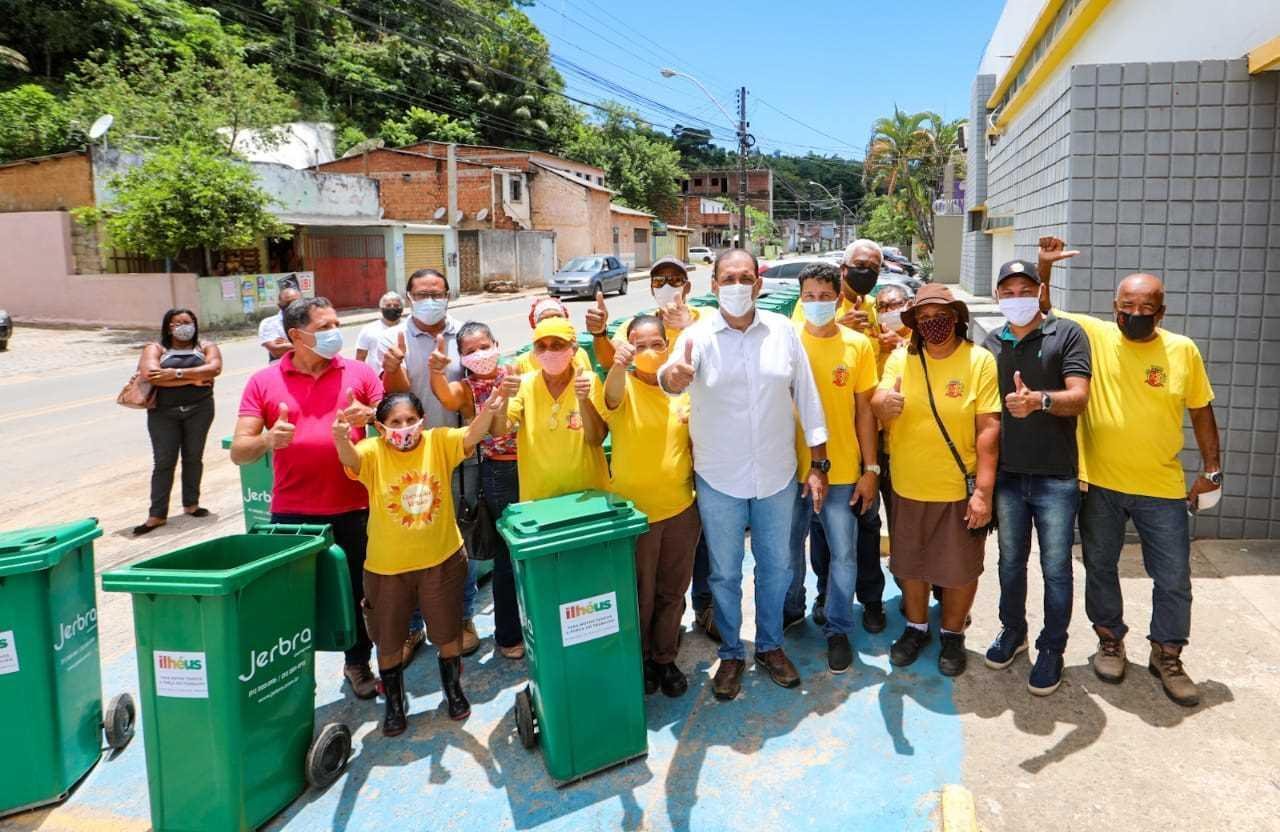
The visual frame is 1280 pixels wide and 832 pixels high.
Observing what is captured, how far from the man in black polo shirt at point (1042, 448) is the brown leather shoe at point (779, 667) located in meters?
1.06

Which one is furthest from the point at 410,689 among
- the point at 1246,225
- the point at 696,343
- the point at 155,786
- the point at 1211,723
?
the point at 1246,225

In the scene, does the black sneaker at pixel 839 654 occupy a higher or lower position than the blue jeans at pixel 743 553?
→ lower

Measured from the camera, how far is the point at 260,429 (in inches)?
145

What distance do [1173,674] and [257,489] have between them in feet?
15.9

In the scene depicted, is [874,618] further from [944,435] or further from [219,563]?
[219,563]

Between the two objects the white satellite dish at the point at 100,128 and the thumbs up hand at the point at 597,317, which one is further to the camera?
the white satellite dish at the point at 100,128

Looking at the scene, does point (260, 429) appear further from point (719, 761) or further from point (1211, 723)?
point (1211, 723)

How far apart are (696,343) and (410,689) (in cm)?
214

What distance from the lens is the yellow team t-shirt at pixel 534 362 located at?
13.2 ft

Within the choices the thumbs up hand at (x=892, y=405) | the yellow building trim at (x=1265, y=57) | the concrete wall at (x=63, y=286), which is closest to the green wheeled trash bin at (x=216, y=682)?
the thumbs up hand at (x=892, y=405)

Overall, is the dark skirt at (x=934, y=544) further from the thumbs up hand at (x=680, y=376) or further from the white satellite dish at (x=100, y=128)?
the white satellite dish at (x=100, y=128)

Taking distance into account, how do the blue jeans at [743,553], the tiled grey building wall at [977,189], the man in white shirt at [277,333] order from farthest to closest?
the tiled grey building wall at [977,189] → the man in white shirt at [277,333] → the blue jeans at [743,553]

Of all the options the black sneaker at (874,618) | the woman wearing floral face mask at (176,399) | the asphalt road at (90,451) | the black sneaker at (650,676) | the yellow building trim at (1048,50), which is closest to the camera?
the black sneaker at (650,676)

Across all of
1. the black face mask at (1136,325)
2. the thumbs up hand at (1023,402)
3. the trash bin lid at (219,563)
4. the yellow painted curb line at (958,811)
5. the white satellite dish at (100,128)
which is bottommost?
the yellow painted curb line at (958,811)
